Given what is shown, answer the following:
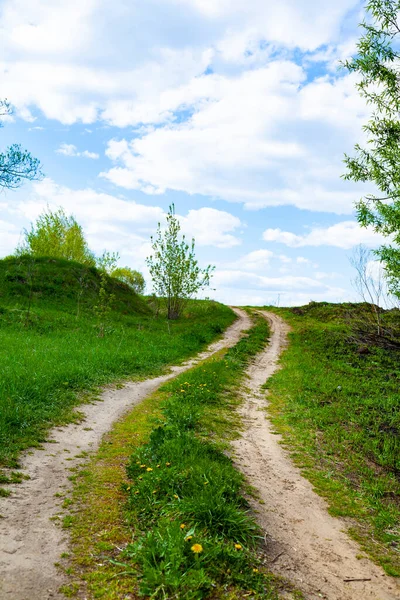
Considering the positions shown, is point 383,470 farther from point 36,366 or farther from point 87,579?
point 36,366

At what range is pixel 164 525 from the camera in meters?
4.47

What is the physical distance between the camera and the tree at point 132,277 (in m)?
62.8

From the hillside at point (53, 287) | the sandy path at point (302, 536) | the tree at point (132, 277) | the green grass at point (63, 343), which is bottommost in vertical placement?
the sandy path at point (302, 536)

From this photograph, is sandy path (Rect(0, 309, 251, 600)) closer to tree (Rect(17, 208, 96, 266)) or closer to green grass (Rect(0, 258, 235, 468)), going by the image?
green grass (Rect(0, 258, 235, 468))

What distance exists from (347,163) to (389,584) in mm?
10916

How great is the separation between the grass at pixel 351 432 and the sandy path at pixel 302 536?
0.26 m

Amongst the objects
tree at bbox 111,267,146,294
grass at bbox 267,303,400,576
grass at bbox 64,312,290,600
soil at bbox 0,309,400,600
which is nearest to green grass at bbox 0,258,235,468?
soil at bbox 0,309,400,600

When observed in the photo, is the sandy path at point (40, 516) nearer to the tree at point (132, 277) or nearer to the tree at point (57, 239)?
the tree at point (57, 239)

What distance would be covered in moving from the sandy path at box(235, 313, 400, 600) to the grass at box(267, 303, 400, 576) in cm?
26

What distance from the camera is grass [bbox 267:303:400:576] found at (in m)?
6.01

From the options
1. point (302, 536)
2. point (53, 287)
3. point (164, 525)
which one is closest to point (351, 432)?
point (302, 536)

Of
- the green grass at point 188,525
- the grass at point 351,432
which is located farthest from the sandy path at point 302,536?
the green grass at point 188,525

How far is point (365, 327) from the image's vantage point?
11.8 meters

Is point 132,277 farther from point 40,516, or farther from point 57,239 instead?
point 40,516
